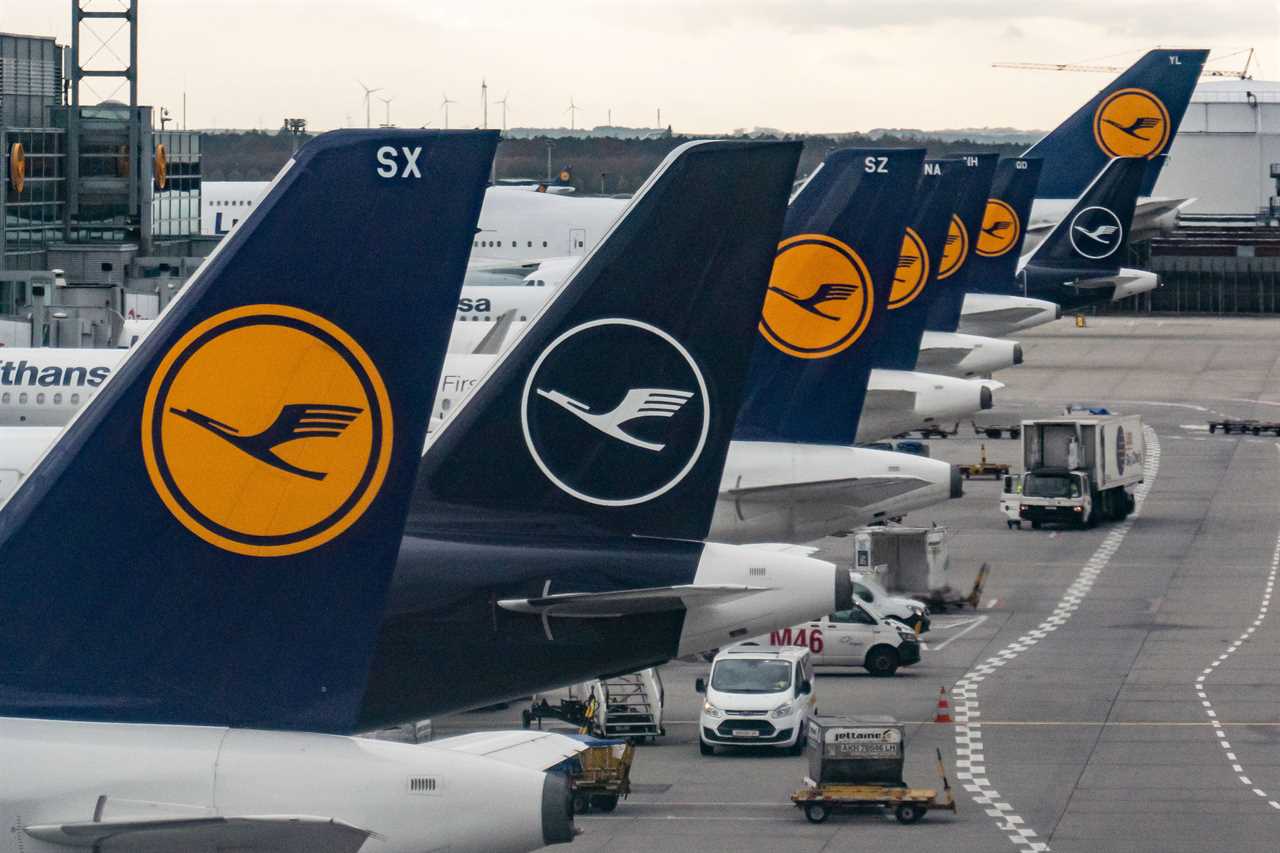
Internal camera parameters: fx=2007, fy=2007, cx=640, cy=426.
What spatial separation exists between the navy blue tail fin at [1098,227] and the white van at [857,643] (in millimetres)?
54814

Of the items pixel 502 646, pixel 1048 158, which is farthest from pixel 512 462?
pixel 1048 158

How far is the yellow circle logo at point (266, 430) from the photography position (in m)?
12.3

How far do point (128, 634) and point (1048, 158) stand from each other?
105608mm

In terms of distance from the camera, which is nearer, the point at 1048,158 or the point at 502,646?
the point at 502,646

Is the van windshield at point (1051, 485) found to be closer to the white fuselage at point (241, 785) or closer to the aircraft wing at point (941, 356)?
the aircraft wing at point (941, 356)

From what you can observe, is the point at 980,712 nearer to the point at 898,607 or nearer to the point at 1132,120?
the point at 898,607

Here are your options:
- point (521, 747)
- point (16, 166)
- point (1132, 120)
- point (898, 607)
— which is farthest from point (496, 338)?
point (1132, 120)

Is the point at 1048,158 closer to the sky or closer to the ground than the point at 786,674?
closer to the sky

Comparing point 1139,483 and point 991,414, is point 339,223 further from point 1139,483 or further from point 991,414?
point 991,414

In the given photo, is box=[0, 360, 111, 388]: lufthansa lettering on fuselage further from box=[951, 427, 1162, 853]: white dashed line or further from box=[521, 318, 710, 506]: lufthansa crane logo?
box=[521, 318, 710, 506]: lufthansa crane logo

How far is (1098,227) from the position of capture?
9531 centimetres

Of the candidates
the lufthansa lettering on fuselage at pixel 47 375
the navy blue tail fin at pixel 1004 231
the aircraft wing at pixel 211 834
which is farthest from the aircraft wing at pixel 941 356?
the aircraft wing at pixel 211 834

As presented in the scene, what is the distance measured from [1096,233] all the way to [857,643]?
5650cm

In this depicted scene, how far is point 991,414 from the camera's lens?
300 ft
